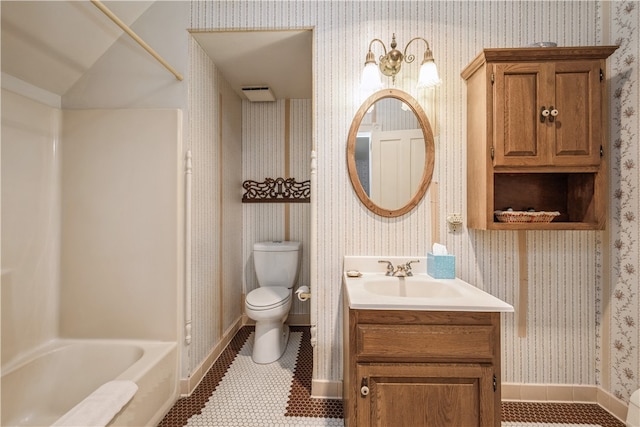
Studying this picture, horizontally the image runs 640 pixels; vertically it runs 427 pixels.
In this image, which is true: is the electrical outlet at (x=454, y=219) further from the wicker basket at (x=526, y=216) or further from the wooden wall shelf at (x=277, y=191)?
the wooden wall shelf at (x=277, y=191)

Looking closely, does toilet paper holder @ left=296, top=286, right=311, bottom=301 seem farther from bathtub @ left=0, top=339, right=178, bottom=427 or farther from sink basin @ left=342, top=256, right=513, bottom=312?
bathtub @ left=0, top=339, right=178, bottom=427

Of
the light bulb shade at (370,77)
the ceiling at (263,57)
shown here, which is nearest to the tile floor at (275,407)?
the light bulb shade at (370,77)

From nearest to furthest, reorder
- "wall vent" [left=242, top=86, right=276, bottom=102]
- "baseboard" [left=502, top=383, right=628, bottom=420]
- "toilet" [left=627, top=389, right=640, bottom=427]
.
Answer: "toilet" [left=627, top=389, right=640, bottom=427] < "baseboard" [left=502, top=383, right=628, bottom=420] < "wall vent" [left=242, top=86, right=276, bottom=102]

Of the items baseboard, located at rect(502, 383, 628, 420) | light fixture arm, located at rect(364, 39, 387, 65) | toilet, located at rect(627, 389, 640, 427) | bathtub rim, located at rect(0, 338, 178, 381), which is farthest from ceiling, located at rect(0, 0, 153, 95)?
baseboard, located at rect(502, 383, 628, 420)

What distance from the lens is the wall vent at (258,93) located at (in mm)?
2480

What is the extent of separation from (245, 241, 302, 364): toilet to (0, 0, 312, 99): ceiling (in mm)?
1505

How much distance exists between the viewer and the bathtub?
4.46ft

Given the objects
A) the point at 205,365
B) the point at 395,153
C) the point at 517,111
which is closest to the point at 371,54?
the point at 395,153

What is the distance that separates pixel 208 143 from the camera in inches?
79.2

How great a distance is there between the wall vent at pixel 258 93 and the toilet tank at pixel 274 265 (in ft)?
4.55

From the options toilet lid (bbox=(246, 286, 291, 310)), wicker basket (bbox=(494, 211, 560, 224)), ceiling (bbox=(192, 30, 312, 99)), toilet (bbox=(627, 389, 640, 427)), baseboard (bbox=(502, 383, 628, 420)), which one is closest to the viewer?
toilet (bbox=(627, 389, 640, 427))

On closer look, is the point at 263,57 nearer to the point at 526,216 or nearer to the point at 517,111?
the point at 517,111

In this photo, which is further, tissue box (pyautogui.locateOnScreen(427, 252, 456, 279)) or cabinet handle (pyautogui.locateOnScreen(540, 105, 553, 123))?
tissue box (pyautogui.locateOnScreen(427, 252, 456, 279))

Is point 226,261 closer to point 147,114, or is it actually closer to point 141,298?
point 141,298
